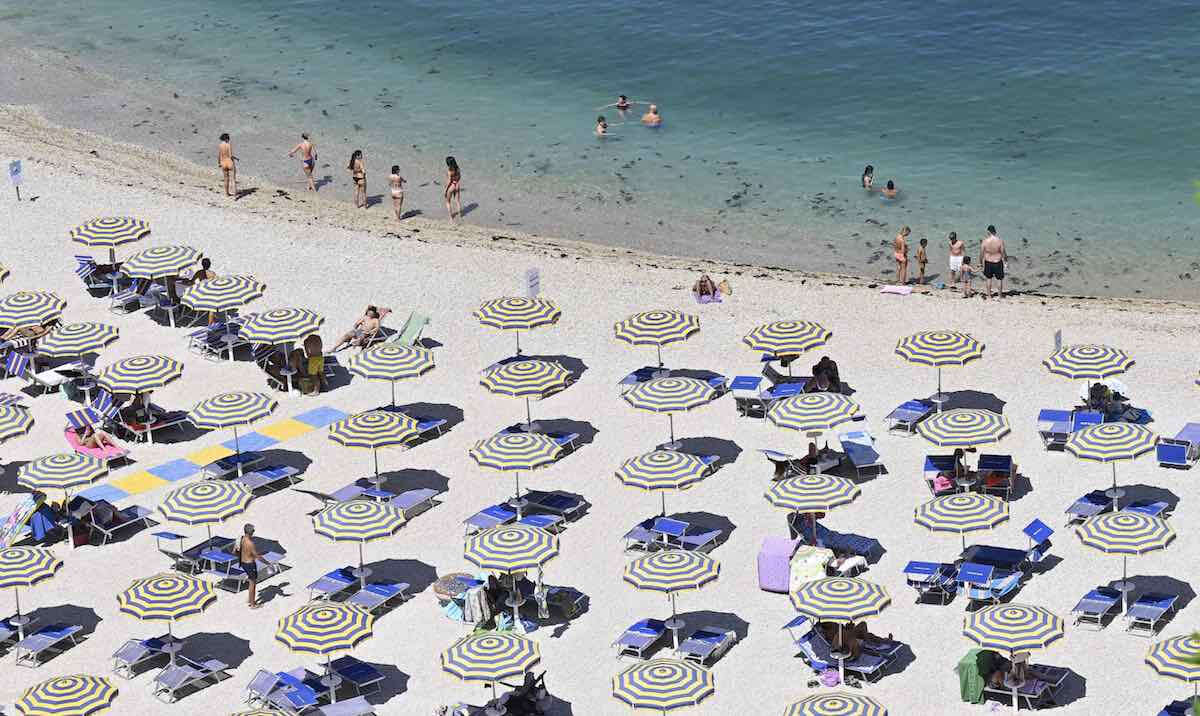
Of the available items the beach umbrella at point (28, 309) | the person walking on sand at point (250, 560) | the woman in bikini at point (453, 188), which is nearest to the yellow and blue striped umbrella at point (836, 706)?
the person walking on sand at point (250, 560)

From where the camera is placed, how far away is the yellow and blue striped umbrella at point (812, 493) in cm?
2809

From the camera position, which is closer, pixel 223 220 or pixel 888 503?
pixel 888 503

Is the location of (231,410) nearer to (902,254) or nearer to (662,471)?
(662,471)

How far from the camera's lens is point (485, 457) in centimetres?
2980

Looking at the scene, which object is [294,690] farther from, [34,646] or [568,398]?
[568,398]

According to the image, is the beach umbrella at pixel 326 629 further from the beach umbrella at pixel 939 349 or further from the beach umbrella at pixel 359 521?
the beach umbrella at pixel 939 349

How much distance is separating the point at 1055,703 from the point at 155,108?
39154mm

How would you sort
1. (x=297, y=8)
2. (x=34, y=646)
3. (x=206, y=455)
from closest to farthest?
(x=34, y=646) → (x=206, y=455) → (x=297, y=8)

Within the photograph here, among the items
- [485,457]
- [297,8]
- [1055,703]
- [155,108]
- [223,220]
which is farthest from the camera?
[297,8]

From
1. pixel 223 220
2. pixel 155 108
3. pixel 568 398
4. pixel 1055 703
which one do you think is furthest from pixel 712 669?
pixel 155 108

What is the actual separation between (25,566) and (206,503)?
2.90m

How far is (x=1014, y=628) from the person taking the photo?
24656 mm

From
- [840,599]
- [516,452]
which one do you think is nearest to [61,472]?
[516,452]

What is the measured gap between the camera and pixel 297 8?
6550 cm
